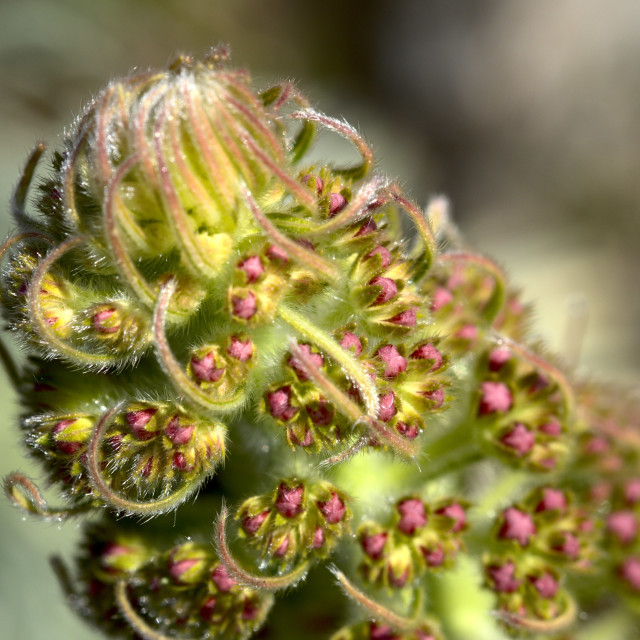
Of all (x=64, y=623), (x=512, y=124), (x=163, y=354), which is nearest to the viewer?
(x=163, y=354)

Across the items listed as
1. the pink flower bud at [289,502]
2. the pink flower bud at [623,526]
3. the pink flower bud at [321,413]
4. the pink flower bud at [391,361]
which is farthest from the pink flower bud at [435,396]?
the pink flower bud at [623,526]

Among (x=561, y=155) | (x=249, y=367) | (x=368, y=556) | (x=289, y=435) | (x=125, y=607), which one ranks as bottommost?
(x=125, y=607)

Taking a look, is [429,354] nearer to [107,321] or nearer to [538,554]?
[107,321]

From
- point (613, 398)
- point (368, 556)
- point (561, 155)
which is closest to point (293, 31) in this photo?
point (561, 155)

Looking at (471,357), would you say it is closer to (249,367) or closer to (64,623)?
(249,367)

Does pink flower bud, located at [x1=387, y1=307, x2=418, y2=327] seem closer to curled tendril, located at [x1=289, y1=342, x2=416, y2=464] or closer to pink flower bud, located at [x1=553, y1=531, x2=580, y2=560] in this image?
curled tendril, located at [x1=289, y1=342, x2=416, y2=464]

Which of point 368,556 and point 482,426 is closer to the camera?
point 368,556

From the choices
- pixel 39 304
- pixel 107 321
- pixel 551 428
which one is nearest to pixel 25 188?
pixel 39 304

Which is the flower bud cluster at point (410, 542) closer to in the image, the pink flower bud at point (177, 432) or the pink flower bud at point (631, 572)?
the pink flower bud at point (177, 432)
